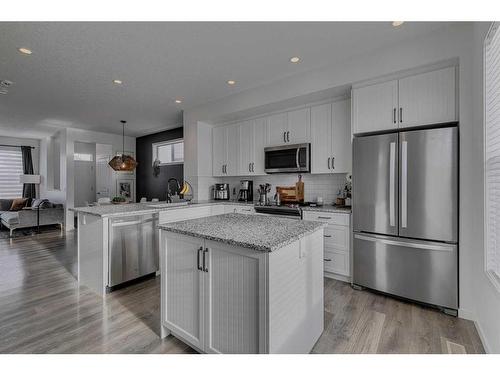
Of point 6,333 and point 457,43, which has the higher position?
point 457,43

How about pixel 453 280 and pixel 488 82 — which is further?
pixel 453 280

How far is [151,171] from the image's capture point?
23.0 feet

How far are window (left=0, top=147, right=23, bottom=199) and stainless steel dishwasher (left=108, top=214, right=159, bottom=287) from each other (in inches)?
286

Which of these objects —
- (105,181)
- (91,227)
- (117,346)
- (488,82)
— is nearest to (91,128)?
(105,181)

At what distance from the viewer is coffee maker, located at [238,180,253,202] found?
4.55 m

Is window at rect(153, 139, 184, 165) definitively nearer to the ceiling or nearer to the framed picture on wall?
the framed picture on wall

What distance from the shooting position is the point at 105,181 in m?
7.11

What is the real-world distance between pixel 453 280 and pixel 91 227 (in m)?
3.67

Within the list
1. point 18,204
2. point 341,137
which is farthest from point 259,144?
point 18,204

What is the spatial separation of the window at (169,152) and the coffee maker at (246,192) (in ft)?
7.63

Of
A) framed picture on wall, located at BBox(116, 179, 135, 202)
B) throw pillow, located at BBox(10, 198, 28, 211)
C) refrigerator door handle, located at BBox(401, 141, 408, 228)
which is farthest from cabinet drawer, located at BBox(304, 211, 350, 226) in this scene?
throw pillow, located at BBox(10, 198, 28, 211)

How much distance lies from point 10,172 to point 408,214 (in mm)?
9988

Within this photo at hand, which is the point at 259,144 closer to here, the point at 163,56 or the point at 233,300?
the point at 163,56
